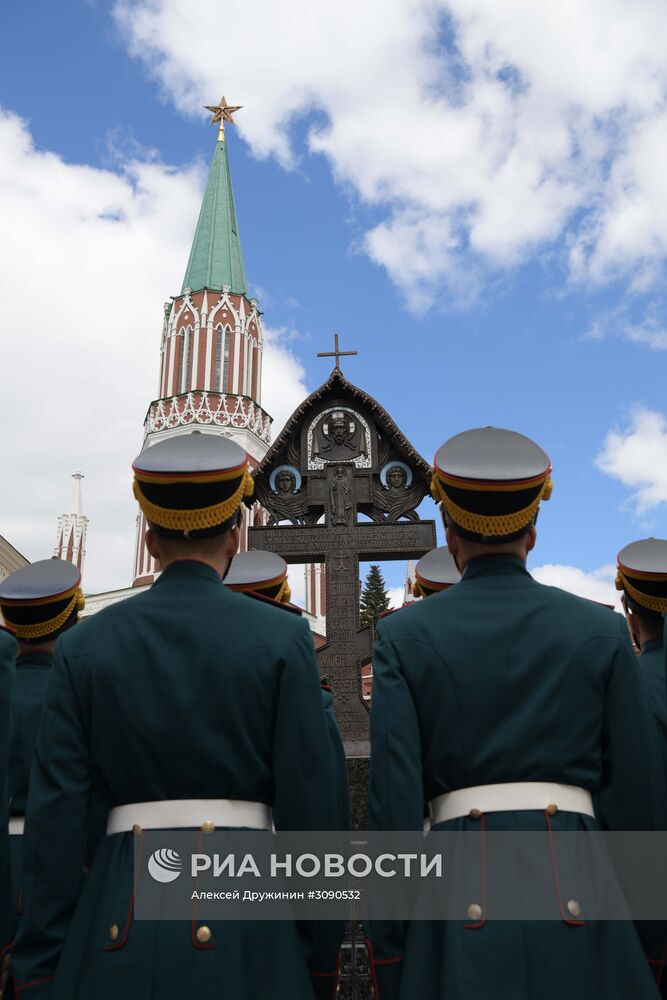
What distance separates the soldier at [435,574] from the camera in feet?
15.4

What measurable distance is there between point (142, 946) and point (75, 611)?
205 centimetres

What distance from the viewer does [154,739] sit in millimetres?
2383

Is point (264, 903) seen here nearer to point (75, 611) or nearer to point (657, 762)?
point (657, 762)

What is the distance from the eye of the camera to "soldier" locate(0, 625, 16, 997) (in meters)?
3.04

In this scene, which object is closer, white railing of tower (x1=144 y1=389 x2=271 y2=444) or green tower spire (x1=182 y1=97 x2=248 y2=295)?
white railing of tower (x1=144 y1=389 x2=271 y2=444)

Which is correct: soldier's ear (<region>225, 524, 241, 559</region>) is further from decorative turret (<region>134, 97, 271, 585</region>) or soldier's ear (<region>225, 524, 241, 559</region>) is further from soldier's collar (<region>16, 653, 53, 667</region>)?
decorative turret (<region>134, 97, 271, 585</region>)

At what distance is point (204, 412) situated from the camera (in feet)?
124

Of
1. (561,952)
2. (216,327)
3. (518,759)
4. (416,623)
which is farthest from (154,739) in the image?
(216,327)

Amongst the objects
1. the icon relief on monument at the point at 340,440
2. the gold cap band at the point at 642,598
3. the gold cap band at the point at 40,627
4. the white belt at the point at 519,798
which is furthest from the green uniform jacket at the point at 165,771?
the icon relief on monument at the point at 340,440

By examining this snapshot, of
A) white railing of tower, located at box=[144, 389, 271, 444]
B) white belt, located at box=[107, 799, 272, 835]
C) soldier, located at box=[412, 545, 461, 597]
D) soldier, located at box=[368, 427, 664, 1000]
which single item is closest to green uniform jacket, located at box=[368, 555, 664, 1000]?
soldier, located at box=[368, 427, 664, 1000]

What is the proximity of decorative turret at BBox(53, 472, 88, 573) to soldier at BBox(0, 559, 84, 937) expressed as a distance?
3491 centimetres

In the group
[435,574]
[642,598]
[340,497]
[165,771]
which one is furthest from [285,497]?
[165,771]

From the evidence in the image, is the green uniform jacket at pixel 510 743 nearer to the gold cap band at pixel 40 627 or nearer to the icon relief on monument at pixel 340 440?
the gold cap band at pixel 40 627

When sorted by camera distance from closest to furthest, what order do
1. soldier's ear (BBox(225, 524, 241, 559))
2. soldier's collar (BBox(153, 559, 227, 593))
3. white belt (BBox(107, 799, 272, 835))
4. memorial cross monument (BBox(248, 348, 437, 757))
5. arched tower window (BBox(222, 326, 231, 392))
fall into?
white belt (BBox(107, 799, 272, 835)), soldier's collar (BBox(153, 559, 227, 593)), soldier's ear (BBox(225, 524, 241, 559)), memorial cross monument (BBox(248, 348, 437, 757)), arched tower window (BBox(222, 326, 231, 392))
